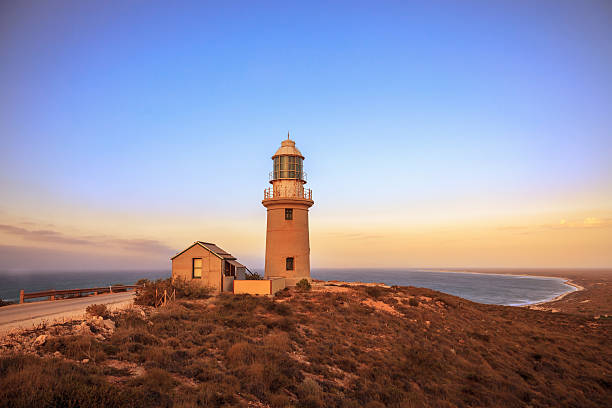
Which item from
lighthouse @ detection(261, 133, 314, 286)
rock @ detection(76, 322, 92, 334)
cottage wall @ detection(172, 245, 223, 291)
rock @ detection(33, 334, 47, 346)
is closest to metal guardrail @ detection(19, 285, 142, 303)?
cottage wall @ detection(172, 245, 223, 291)

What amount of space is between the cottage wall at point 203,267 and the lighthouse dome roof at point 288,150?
10699 mm

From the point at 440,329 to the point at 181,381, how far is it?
58.8ft

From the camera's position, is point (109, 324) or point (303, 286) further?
point (303, 286)

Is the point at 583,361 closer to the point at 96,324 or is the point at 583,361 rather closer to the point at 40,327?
the point at 96,324

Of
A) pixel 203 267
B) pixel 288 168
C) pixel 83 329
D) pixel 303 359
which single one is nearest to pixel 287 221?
pixel 288 168

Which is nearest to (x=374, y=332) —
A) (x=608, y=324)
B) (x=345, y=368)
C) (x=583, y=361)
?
(x=345, y=368)

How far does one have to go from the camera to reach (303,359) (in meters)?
13.2

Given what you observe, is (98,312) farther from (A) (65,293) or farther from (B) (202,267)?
(A) (65,293)

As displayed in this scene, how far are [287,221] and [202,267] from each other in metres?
8.27

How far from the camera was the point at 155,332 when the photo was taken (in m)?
13.0

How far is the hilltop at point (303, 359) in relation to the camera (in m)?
8.11

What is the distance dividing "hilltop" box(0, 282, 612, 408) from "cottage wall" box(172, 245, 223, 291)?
2.72 meters

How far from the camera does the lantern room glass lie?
2864 centimetres

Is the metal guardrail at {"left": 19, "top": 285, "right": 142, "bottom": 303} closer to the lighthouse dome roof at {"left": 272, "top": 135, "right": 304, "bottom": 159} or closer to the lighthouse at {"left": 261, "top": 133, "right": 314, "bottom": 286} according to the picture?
the lighthouse at {"left": 261, "top": 133, "right": 314, "bottom": 286}
